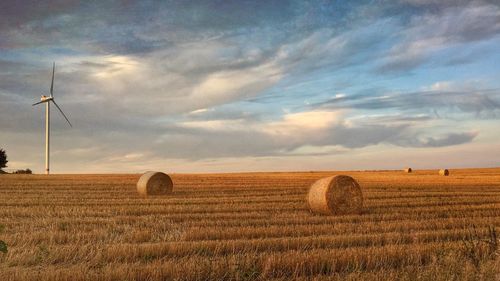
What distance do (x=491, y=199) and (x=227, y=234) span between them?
14.5 meters

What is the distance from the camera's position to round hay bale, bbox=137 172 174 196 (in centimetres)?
2516

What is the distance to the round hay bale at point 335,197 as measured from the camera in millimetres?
18081

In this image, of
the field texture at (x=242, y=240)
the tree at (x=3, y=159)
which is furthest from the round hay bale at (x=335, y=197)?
the tree at (x=3, y=159)

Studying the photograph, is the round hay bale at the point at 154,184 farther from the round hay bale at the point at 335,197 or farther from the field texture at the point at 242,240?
the round hay bale at the point at 335,197

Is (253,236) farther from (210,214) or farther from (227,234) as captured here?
(210,214)

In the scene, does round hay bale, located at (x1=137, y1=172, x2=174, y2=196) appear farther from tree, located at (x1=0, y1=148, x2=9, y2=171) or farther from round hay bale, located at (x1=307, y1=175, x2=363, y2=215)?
tree, located at (x1=0, y1=148, x2=9, y2=171)

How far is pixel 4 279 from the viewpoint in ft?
25.4

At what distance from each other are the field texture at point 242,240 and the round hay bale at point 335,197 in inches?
18.8

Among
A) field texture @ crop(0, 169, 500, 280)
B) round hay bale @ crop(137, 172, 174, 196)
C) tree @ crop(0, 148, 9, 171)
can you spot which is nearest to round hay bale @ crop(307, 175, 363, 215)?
field texture @ crop(0, 169, 500, 280)

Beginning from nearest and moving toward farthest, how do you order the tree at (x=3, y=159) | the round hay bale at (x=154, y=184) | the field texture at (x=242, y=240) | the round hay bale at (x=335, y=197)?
the field texture at (x=242, y=240), the round hay bale at (x=335, y=197), the round hay bale at (x=154, y=184), the tree at (x=3, y=159)

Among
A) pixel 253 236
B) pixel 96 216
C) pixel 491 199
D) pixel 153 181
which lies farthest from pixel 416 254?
pixel 153 181

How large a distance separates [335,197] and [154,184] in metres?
9.98

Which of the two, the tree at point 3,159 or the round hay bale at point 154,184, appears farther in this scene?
the tree at point 3,159

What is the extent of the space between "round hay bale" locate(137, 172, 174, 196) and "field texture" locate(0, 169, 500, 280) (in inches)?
162
